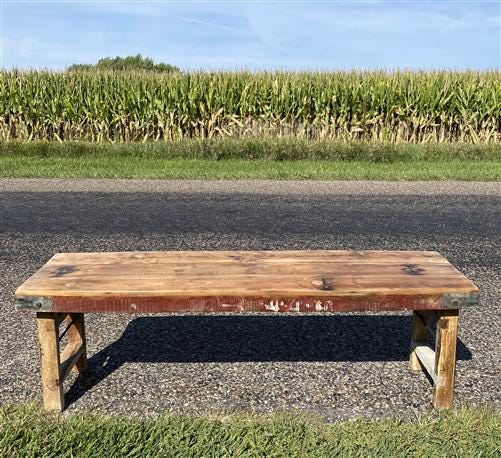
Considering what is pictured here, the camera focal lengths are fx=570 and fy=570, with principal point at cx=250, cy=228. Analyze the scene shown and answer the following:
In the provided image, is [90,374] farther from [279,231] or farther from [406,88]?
[406,88]

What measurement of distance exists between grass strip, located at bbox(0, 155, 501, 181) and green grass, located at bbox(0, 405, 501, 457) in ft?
27.6

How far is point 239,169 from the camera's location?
39.8 ft

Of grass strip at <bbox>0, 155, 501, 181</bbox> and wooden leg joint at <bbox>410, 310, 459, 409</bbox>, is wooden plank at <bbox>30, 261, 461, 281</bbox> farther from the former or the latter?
grass strip at <bbox>0, 155, 501, 181</bbox>

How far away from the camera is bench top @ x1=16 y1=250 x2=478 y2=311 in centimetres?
285

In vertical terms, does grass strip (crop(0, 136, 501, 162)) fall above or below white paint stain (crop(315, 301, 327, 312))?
below

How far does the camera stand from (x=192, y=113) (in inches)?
649

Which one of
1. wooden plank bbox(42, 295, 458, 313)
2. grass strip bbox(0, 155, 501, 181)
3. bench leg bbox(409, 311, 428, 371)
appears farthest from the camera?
grass strip bbox(0, 155, 501, 181)

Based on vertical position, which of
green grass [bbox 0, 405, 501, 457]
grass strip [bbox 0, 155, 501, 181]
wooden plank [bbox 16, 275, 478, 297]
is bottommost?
green grass [bbox 0, 405, 501, 457]

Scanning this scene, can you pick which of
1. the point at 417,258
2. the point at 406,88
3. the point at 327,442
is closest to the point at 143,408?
the point at 327,442

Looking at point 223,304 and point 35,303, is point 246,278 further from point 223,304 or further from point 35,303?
point 35,303

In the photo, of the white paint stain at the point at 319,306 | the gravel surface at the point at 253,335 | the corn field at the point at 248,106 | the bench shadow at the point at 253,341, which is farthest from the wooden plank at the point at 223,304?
the corn field at the point at 248,106

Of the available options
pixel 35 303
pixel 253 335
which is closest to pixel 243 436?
pixel 35 303

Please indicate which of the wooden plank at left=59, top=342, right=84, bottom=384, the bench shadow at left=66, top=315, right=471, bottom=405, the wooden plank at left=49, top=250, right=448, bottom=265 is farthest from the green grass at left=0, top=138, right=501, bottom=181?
the wooden plank at left=59, top=342, right=84, bottom=384

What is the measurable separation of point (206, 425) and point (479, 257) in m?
4.11
